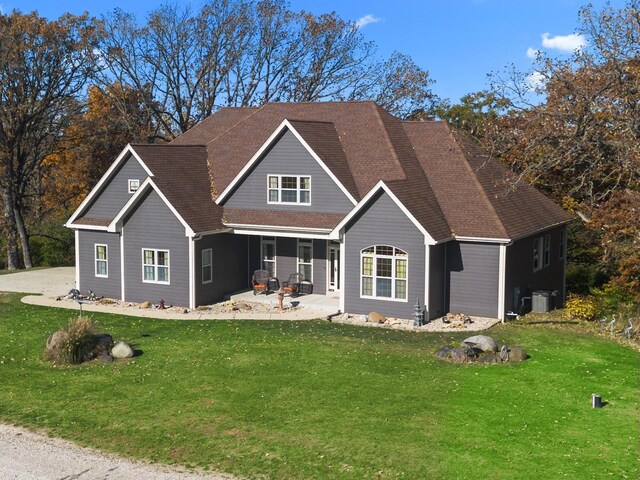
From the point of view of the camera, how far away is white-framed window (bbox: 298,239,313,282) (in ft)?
104

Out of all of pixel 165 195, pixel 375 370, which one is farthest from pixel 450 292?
pixel 165 195

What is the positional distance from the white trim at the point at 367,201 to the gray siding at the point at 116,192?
9454 mm

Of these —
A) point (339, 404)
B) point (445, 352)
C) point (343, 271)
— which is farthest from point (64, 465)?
point (343, 271)

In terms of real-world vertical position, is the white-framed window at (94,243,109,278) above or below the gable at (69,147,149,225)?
below

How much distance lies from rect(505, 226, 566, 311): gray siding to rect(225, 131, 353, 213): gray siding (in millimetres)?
6844

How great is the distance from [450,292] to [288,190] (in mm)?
8111

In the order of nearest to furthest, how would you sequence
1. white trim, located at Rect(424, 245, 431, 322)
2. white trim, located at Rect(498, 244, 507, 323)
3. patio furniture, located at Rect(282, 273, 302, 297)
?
white trim, located at Rect(424, 245, 431, 322)
white trim, located at Rect(498, 244, 507, 323)
patio furniture, located at Rect(282, 273, 302, 297)

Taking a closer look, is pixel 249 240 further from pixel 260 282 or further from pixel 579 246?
pixel 579 246

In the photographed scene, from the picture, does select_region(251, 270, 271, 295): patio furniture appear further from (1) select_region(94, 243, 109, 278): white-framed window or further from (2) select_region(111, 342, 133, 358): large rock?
(2) select_region(111, 342, 133, 358): large rock

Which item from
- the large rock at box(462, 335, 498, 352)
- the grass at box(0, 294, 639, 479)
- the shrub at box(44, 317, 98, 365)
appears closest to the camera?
the grass at box(0, 294, 639, 479)

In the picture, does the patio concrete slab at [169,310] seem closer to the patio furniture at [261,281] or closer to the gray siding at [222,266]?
the patio furniture at [261,281]

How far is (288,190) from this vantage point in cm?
3127

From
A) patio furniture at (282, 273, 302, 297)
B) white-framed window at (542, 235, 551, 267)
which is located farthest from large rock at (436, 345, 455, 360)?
white-framed window at (542, 235, 551, 267)

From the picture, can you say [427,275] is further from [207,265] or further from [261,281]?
[207,265]
